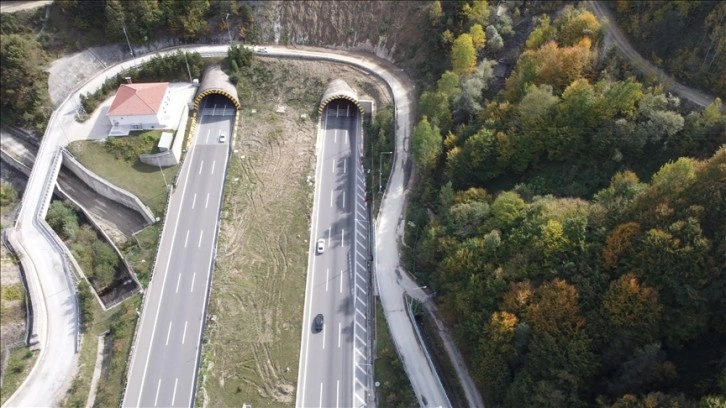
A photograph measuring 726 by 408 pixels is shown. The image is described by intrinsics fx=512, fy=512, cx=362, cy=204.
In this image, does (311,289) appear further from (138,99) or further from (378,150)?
(138,99)

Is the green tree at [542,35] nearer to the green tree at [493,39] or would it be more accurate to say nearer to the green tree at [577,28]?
the green tree at [577,28]

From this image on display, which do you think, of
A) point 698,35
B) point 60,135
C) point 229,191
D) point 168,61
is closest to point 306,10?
point 168,61

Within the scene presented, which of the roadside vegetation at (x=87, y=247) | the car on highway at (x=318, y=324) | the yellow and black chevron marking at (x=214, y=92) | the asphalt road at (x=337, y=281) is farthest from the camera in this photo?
the yellow and black chevron marking at (x=214, y=92)

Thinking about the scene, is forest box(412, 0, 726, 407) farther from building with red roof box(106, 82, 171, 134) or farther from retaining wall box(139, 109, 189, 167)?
building with red roof box(106, 82, 171, 134)

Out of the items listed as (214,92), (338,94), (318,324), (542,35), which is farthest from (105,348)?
(542,35)

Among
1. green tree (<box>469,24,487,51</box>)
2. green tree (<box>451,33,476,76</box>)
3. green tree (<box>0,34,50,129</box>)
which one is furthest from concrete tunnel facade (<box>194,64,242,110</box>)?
green tree (<box>469,24,487,51</box>)

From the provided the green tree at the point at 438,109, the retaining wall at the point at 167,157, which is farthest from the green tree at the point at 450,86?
the retaining wall at the point at 167,157

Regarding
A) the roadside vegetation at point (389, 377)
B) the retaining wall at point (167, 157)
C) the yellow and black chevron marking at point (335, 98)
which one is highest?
the yellow and black chevron marking at point (335, 98)
